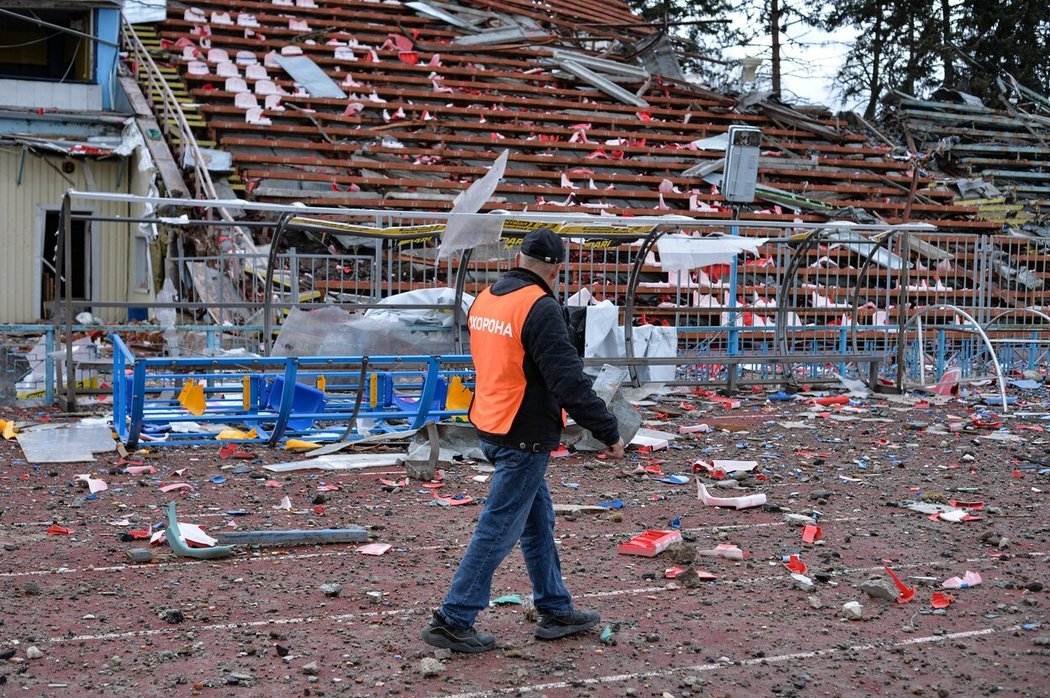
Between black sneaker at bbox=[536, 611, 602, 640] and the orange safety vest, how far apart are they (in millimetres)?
894

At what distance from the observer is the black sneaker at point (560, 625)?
5.10 metres

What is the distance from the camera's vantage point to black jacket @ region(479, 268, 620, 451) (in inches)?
191

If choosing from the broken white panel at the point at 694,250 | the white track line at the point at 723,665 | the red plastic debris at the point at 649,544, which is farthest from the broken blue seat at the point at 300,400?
the white track line at the point at 723,665

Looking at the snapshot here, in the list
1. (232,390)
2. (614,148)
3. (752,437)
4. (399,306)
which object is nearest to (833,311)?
(752,437)

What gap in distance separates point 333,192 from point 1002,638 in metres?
13.9

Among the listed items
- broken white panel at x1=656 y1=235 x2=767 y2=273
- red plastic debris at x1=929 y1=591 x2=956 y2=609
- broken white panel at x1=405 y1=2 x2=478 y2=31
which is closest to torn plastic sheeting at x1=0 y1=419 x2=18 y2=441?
broken white panel at x1=656 y1=235 x2=767 y2=273

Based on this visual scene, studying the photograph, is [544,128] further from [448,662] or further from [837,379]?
[448,662]

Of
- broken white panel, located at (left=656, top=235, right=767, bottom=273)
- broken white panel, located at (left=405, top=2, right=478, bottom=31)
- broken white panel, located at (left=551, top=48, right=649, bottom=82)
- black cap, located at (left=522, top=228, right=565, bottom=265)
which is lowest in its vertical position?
black cap, located at (left=522, top=228, right=565, bottom=265)

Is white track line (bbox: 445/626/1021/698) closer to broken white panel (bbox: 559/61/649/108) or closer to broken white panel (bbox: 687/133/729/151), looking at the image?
broken white panel (bbox: 687/133/729/151)

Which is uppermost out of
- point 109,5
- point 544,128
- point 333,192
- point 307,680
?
point 109,5

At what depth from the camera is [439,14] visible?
25.6 m

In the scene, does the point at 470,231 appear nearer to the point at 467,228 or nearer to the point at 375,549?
the point at 467,228

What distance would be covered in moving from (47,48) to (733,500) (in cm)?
1646

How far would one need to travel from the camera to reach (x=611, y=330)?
41.2 ft
